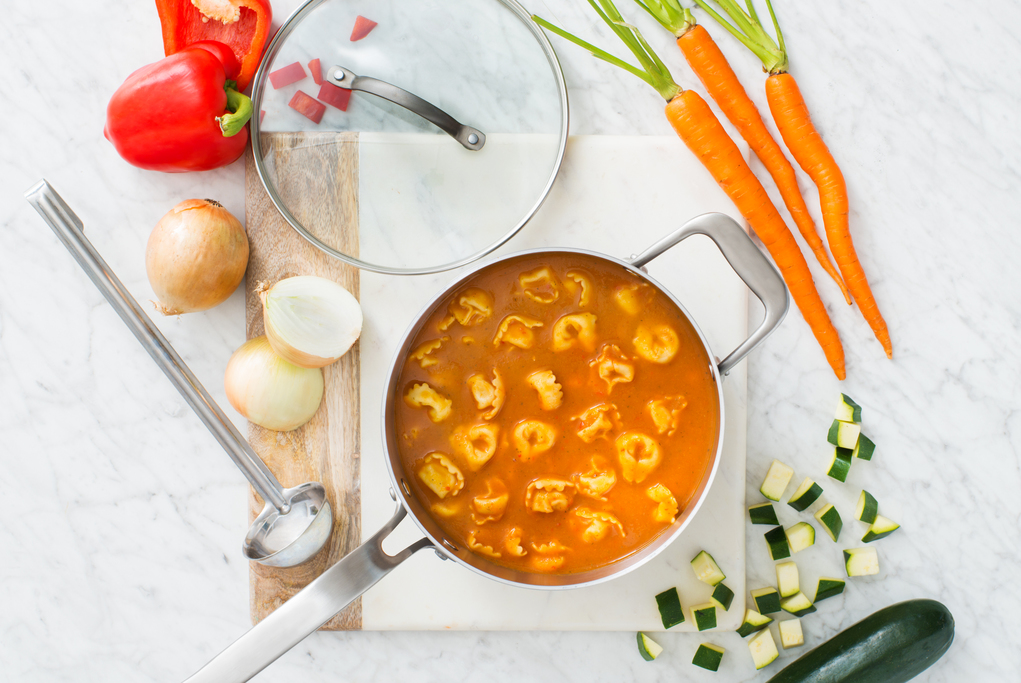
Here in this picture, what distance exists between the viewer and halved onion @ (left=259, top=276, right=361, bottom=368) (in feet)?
6.43

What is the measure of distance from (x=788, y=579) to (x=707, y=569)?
0.92 ft

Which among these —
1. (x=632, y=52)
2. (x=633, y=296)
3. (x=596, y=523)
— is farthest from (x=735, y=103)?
(x=596, y=523)

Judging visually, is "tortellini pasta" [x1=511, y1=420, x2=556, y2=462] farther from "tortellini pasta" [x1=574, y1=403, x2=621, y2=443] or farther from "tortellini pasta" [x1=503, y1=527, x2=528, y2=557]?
"tortellini pasta" [x1=503, y1=527, x2=528, y2=557]

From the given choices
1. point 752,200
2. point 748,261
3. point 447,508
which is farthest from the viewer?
point 752,200

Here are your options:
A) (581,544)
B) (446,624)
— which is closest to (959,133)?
(581,544)

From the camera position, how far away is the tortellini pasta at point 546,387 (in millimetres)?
1817

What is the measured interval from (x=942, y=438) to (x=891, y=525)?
1.06 feet

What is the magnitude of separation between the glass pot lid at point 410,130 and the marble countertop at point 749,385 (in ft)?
0.92

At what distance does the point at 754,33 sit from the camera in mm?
2066

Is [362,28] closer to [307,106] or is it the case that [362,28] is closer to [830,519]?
[307,106]

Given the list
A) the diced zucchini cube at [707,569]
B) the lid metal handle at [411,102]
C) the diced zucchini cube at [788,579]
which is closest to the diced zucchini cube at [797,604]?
the diced zucchini cube at [788,579]

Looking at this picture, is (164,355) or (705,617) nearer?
(164,355)

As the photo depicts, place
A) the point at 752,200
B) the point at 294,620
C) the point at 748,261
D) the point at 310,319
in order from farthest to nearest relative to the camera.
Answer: the point at 752,200 < the point at 310,319 < the point at 748,261 < the point at 294,620

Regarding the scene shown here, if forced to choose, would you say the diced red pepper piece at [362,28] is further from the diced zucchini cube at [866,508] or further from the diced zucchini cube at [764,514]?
the diced zucchini cube at [866,508]
